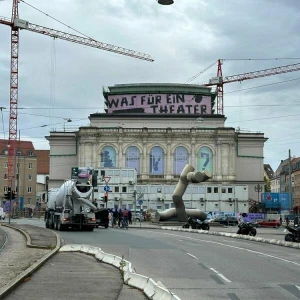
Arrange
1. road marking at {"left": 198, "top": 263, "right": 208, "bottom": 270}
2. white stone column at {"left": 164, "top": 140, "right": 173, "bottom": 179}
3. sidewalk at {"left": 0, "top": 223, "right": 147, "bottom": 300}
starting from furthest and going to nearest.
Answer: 1. white stone column at {"left": 164, "top": 140, "right": 173, "bottom": 179}
2. road marking at {"left": 198, "top": 263, "right": 208, "bottom": 270}
3. sidewalk at {"left": 0, "top": 223, "right": 147, "bottom": 300}

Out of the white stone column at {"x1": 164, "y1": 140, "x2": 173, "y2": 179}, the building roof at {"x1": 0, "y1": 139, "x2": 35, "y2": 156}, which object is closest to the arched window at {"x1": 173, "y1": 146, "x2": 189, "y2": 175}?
the white stone column at {"x1": 164, "y1": 140, "x2": 173, "y2": 179}

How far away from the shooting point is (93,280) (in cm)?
1422

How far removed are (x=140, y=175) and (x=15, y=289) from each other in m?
103

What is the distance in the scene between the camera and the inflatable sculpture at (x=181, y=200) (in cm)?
5884

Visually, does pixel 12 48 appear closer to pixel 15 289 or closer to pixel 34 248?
pixel 34 248

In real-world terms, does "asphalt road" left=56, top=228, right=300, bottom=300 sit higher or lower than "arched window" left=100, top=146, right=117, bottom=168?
lower

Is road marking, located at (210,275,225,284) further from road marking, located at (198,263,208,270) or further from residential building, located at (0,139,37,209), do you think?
residential building, located at (0,139,37,209)

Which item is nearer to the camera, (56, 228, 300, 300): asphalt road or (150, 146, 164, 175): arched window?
(56, 228, 300, 300): asphalt road

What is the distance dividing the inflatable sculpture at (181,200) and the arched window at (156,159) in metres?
53.1

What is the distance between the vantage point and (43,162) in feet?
524

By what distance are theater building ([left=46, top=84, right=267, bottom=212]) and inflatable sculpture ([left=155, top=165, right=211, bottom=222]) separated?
45.4 meters

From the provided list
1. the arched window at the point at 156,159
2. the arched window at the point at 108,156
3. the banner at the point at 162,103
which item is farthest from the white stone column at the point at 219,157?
the arched window at the point at 108,156

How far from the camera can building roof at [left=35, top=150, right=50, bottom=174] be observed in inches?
6150

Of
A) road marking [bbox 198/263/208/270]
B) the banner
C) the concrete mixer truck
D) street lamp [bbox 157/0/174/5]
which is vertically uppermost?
the banner
